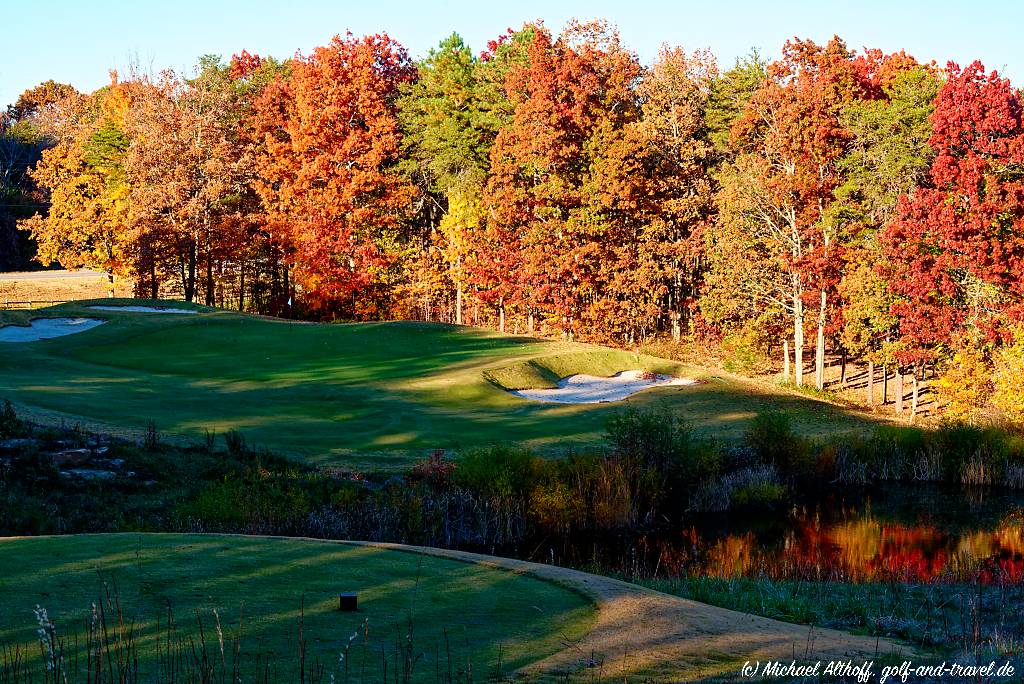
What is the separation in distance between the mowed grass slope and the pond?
492 cm

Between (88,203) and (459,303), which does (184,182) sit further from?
(459,303)

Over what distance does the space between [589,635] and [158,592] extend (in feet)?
11.7

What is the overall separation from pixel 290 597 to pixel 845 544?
15023mm

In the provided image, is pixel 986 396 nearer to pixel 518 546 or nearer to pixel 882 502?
pixel 882 502

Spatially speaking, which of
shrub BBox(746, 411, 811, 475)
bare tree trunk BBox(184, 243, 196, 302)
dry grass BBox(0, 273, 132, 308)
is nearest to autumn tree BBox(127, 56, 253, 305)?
bare tree trunk BBox(184, 243, 196, 302)

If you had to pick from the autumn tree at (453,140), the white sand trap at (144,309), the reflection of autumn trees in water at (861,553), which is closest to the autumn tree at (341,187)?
the autumn tree at (453,140)

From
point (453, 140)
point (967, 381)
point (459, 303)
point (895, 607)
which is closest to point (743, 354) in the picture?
point (967, 381)

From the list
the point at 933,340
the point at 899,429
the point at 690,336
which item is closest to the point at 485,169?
the point at 690,336

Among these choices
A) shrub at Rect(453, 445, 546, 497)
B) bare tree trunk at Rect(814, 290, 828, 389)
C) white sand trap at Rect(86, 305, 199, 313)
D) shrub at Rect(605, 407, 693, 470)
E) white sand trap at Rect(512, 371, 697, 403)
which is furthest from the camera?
white sand trap at Rect(86, 305, 199, 313)

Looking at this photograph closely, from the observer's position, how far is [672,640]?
8.58 m

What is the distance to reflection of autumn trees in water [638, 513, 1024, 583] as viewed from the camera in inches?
705

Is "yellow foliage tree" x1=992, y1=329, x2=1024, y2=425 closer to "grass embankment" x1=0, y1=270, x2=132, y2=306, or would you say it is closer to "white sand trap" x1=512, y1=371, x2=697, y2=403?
"white sand trap" x1=512, y1=371, x2=697, y2=403

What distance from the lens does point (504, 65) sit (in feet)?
195

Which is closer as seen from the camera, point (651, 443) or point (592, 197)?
point (651, 443)
